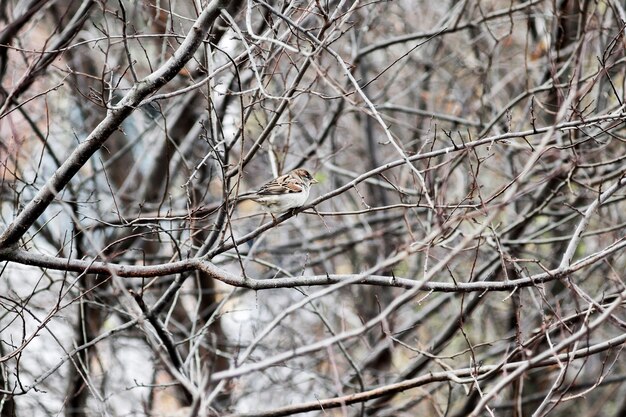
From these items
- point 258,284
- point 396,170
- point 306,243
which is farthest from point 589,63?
point 258,284

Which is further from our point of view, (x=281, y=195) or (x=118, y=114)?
(x=281, y=195)

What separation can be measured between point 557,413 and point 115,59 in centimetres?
768

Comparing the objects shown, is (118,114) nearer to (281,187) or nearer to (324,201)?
(281,187)

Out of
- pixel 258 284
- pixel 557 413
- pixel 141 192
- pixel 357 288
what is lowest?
pixel 557 413

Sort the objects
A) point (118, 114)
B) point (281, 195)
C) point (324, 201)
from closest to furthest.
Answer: point (118, 114) → point (281, 195) → point (324, 201)

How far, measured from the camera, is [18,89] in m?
3.29

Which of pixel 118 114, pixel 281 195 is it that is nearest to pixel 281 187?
pixel 281 195

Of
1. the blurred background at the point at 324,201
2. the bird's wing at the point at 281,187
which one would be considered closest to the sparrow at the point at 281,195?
the bird's wing at the point at 281,187

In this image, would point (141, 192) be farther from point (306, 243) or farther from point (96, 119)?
point (306, 243)

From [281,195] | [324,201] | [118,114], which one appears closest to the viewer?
[118,114]

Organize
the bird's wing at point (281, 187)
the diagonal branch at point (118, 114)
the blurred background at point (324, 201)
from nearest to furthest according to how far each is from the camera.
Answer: the diagonal branch at point (118, 114) → the blurred background at point (324, 201) → the bird's wing at point (281, 187)

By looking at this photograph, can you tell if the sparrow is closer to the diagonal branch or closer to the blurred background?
the blurred background

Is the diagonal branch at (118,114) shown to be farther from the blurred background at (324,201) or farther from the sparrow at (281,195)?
the sparrow at (281,195)

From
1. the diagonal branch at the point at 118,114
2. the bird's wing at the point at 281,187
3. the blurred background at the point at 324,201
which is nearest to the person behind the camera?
the diagonal branch at the point at 118,114
